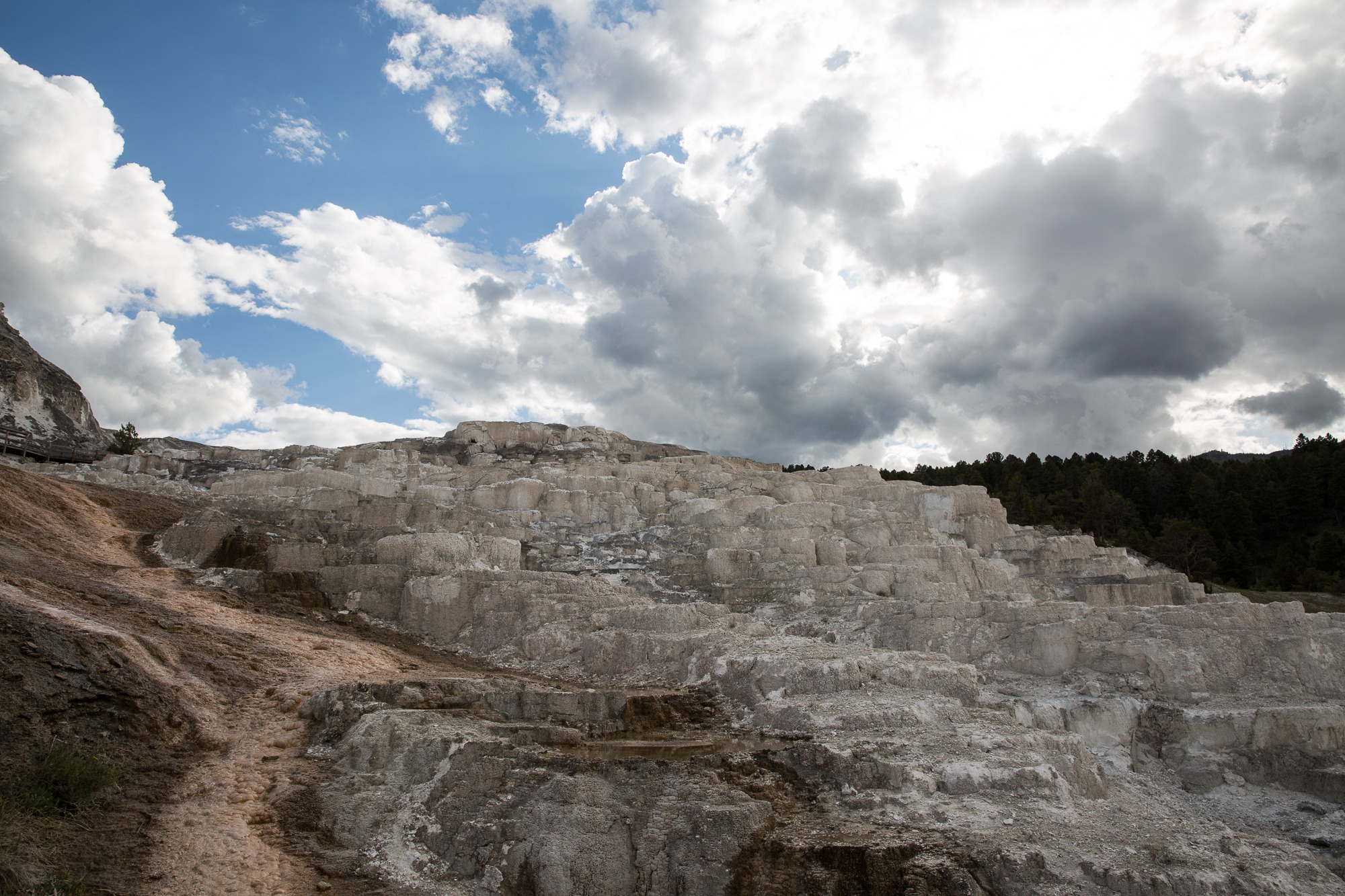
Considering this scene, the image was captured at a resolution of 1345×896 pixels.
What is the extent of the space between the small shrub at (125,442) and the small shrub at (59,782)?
40416 millimetres

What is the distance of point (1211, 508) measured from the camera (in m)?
52.3

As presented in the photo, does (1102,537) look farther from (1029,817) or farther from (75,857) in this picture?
(75,857)

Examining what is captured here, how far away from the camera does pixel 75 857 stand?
845 cm

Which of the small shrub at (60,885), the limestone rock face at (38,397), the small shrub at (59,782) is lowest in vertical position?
the small shrub at (60,885)

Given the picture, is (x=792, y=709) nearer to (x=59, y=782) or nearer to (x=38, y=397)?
(x=59, y=782)

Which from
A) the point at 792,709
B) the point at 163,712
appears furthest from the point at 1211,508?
the point at 163,712

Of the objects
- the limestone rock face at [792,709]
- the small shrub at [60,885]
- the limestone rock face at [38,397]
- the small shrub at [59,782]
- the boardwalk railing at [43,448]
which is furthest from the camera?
the limestone rock face at [38,397]

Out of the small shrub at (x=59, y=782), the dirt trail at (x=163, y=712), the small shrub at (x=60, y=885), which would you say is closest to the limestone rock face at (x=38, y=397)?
the dirt trail at (x=163, y=712)

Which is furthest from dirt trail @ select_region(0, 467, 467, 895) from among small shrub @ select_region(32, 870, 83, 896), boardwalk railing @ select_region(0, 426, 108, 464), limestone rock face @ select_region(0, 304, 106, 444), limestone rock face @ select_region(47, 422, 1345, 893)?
limestone rock face @ select_region(0, 304, 106, 444)

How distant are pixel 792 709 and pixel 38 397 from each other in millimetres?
40770

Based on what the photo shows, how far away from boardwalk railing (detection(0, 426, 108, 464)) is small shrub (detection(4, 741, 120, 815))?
3379 cm

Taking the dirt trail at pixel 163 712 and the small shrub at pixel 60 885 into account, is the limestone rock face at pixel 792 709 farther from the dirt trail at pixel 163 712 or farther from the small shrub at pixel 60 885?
the small shrub at pixel 60 885

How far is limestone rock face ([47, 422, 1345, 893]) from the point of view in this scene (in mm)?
9297

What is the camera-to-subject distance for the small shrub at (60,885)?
25.1ft
